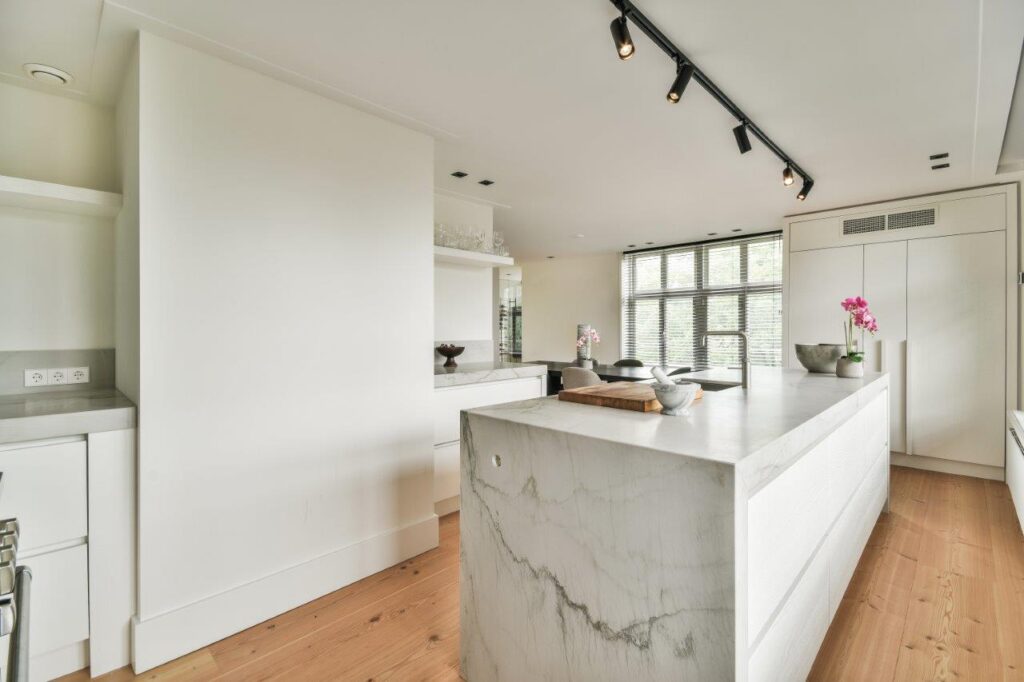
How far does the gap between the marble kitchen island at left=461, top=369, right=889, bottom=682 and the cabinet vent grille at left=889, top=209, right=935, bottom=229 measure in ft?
11.5

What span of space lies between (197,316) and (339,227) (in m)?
0.78

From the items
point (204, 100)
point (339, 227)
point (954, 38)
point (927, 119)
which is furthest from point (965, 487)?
point (204, 100)

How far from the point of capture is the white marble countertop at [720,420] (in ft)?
4.07

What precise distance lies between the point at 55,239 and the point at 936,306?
20.4ft

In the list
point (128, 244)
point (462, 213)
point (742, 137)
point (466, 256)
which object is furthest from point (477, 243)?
point (128, 244)

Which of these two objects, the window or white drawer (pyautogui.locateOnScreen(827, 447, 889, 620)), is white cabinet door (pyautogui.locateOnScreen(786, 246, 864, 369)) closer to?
the window

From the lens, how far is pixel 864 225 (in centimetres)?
456

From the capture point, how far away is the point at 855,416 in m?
2.29

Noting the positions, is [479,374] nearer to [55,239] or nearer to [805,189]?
[55,239]

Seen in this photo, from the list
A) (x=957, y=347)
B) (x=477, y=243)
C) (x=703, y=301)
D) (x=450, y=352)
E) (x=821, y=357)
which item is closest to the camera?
(x=821, y=357)

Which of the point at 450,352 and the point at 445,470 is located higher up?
the point at 450,352

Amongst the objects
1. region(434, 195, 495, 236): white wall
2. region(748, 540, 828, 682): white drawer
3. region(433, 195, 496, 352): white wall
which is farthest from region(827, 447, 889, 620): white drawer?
region(434, 195, 495, 236): white wall

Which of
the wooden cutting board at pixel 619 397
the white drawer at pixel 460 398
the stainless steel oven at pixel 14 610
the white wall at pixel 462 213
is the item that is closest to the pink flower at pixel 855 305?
the wooden cutting board at pixel 619 397

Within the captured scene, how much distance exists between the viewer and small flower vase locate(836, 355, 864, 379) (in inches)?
114
